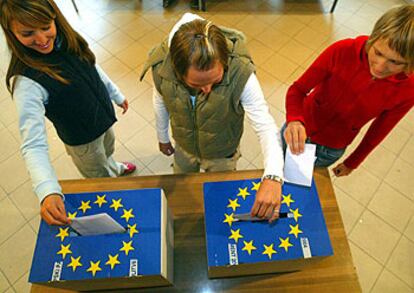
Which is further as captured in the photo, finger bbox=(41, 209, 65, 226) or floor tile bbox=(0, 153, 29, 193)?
floor tile bbox=(0, 153, 29, 193)

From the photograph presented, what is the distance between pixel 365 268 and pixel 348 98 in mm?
1295

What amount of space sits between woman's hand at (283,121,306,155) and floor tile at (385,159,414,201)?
5.24ft

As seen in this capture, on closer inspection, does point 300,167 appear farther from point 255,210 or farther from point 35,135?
point 35,135

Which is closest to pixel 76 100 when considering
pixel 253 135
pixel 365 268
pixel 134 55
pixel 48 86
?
pixel 48 86

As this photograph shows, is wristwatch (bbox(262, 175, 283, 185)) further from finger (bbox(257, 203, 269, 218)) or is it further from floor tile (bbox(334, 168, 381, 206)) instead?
floor tile (bbox(334, 168, 381, 206))

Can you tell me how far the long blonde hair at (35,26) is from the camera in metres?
0.99

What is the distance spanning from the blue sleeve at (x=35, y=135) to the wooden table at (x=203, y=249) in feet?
0.80

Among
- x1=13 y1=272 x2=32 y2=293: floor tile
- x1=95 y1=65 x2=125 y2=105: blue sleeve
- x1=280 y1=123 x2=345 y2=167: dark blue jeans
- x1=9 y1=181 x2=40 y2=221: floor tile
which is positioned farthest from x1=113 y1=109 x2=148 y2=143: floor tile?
x1=280 y1=123 x2=345 y2=167: dark blue jeans

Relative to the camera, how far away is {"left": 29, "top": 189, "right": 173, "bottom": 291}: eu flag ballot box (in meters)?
0.85

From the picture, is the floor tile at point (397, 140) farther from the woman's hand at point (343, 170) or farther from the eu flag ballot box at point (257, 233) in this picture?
the eu flag ballot box at point (257, 233)

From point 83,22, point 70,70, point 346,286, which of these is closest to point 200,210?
point 346,286

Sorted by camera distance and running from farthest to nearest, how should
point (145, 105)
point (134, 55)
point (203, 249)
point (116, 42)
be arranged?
point (116, 42)
point (134, 55)
point (145, 105)
point (203, 249)

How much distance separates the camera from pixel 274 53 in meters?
3.02

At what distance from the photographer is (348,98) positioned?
4.07ft
